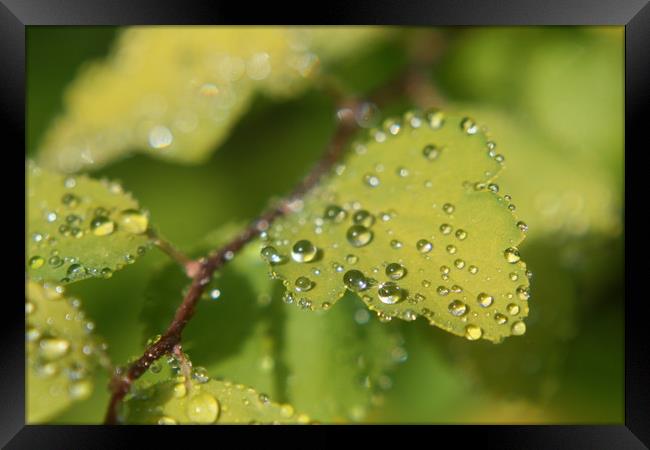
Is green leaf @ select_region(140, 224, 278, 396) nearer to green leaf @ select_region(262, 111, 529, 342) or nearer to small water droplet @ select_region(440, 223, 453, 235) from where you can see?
green leaf @ select_region(262, 111, 529, 342)

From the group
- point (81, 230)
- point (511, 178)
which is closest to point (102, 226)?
point (81, 230)

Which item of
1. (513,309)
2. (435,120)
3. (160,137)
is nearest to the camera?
(513,309)

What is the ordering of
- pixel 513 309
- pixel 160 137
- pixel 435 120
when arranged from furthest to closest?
pixel 160 137 < pixel 435 120 < pixel 513 309

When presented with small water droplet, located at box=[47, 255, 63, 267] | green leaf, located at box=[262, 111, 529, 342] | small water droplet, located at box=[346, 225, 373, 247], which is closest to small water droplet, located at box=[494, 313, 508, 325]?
green leaf, located at box=[262, 111, 529, 342]

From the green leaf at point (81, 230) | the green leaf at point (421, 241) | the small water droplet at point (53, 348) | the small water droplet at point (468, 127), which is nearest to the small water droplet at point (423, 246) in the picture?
the green leaf at point (421, 241)

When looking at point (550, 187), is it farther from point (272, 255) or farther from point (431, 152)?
point (272, 255)

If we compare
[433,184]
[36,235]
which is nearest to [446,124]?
[433,184]
